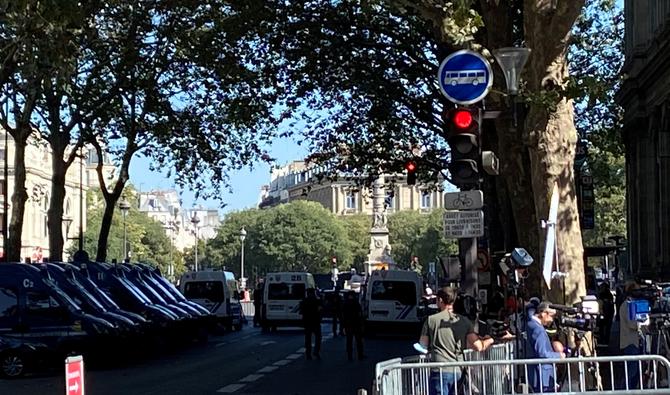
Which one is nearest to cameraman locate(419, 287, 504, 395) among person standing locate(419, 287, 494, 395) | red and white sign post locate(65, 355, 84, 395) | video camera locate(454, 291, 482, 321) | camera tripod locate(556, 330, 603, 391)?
person standing locate(419, 287, 494, 395)

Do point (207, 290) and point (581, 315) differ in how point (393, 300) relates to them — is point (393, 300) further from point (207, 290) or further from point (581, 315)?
point (581, 315)

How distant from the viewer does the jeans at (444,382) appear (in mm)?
11125

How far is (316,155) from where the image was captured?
41.8 metres

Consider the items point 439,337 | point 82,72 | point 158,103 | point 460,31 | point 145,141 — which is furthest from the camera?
point 145,141

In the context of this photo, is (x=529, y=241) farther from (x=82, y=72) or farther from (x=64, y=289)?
→ (x=82, y=72)

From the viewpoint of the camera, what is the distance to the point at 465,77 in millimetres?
14820

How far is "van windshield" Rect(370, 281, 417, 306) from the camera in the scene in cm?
4316

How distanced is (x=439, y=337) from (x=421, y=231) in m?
132

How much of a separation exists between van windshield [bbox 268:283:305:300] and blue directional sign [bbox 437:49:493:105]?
33026 millimetres

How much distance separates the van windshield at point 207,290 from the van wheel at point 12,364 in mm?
21462

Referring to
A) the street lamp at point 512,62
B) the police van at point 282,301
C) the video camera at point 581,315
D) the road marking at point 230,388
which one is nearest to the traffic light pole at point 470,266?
the street lamp at point 512,62

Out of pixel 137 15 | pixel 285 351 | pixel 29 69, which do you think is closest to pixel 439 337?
pixel 29 69

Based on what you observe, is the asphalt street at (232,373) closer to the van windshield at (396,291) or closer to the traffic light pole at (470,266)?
the traffic light pole at (470,266)

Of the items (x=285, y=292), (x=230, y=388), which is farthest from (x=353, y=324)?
(x=285, y=292)
